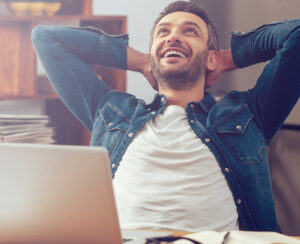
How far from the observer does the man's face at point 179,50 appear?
1502mm

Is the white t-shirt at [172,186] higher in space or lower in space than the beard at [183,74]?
lower

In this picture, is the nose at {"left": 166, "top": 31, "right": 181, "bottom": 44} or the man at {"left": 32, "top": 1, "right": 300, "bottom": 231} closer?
the man at {"left": 32, "top": 1, "right": 300, "bottom": 231}

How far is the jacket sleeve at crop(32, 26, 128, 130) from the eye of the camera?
1.54 m

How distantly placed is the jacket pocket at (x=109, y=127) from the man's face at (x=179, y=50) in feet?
0.60

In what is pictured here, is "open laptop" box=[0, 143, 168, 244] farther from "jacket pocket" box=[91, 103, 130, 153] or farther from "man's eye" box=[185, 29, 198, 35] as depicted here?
"man's eye" box=[185, 29, 198, 35]

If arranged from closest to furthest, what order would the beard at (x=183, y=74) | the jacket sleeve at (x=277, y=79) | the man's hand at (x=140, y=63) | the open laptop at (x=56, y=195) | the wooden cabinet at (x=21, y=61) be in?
the open laptop at (x=56, y=195), the jacket sleeve at (x=277, y=79), the beard at (x=183, y=74), the man's hand at (x=140, y=63), the wooden cabinet at (x=21, y=61)

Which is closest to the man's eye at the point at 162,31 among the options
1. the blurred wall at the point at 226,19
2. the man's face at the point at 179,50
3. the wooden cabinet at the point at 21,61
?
Answer: the man's face at the point at 179,50

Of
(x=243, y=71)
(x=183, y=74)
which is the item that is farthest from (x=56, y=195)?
(x=243, y=71)

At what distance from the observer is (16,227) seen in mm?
783

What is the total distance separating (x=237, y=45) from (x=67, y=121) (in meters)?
1.08

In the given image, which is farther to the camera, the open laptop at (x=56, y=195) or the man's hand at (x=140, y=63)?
the man's hand at (x=140, y=63)

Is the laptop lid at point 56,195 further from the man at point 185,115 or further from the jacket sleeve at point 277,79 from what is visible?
the jacket sleeve at point 277,79

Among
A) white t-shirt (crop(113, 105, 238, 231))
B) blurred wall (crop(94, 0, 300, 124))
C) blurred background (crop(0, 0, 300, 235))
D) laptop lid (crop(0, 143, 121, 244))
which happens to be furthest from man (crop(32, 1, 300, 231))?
laptop lid (crop(0, 143, 121, 244))

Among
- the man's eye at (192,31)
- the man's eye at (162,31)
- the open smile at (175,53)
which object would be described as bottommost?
the open smile at (175,53)
